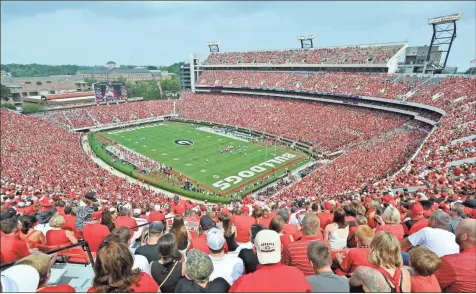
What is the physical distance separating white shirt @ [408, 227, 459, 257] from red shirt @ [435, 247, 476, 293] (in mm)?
769

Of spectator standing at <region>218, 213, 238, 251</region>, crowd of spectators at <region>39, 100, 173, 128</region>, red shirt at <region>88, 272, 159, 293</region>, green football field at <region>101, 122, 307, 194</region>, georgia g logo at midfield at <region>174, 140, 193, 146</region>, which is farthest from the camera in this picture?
crowd of spectators at <region>39, 100, 173, 128</region>

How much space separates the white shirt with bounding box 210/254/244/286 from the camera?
3.71 m

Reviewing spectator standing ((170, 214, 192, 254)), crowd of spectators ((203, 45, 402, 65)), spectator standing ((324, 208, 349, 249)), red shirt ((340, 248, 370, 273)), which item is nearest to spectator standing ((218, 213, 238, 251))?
spectator standing ((170, 214, 192, 254))

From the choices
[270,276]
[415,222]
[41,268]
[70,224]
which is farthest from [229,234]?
[415,222]

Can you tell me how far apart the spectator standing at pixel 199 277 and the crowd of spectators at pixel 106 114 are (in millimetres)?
51905

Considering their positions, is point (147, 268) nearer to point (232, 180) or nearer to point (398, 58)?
point (232, 180)

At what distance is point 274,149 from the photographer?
38.2m

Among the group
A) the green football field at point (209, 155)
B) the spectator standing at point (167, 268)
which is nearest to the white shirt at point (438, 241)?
the spectator standing at point (167, 268)

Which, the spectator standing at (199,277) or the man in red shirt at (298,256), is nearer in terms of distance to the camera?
the spectator standing at (199,277)

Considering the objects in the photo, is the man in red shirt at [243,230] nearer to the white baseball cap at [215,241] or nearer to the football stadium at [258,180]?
the football stadium at [258,180]

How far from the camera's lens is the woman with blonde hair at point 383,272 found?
302 centimetres

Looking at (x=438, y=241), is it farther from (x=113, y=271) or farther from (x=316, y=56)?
(x=316, y=56)

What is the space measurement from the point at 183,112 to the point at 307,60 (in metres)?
27.7

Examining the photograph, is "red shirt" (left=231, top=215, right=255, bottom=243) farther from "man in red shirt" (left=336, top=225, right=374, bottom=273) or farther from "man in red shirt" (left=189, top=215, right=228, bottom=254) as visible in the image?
"man in red shirt" (left=336, top=225, right=374, bottom=273)
